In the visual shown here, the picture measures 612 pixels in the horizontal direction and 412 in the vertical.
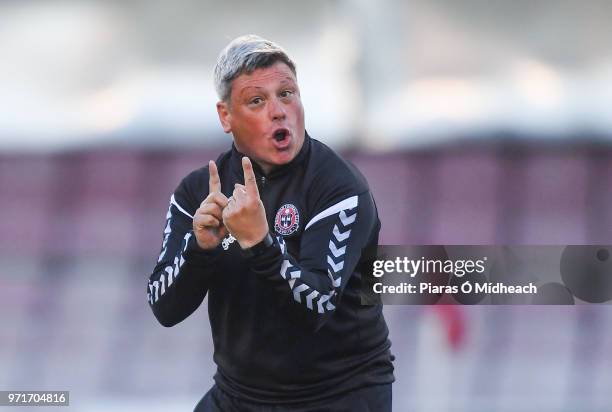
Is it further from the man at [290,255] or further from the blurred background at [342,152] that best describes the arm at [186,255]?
the blurred background at [342,152]

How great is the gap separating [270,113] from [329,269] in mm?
354

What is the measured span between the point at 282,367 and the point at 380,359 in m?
0.22

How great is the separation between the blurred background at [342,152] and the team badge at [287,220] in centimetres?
118

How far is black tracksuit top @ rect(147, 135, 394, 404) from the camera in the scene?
1.75m

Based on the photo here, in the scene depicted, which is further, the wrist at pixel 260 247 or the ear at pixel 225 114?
the ear at pixel 225 114

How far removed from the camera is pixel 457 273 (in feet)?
9.44

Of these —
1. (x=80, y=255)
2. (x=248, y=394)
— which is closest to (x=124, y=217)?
(x=80, y=255)

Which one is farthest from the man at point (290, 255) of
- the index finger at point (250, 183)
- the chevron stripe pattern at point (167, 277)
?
the index finger at point (250, 183)

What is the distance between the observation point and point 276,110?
72.4 inches

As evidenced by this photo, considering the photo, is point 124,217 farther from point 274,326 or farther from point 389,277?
point 274,326

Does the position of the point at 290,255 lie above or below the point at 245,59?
below

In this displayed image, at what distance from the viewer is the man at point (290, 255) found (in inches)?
69.6

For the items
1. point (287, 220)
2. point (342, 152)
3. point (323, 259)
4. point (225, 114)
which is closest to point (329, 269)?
point (323, 259)

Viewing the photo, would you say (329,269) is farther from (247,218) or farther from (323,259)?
(247,218)
